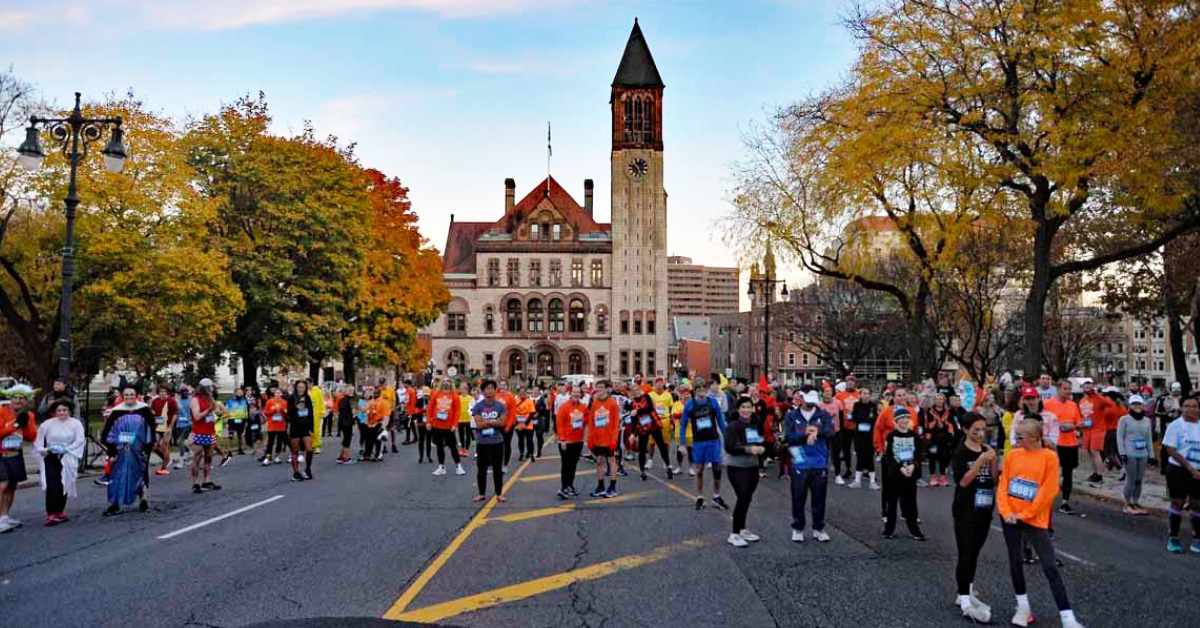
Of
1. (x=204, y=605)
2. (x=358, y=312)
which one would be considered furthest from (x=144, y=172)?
(x=204, y=605)

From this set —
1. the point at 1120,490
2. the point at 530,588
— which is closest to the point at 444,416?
the point at 530,588

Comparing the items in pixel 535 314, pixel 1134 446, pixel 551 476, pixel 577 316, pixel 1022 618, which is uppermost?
pixel 535 314

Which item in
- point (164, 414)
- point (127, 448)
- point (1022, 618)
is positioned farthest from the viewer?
point (164, 414)

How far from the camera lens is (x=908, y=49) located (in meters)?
22.0

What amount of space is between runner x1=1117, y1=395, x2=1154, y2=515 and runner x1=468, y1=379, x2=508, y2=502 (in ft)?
29.5

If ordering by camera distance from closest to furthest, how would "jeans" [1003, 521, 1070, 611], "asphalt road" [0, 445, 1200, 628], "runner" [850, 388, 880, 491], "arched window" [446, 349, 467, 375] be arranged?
"jeans" [1003, 521, 1070, 611], "asphalt road" [0, 445, 1200, 628], "runner" [850, 388, 880, 491], "arched window" [446, 349, 467, 375]

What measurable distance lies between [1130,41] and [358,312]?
32651 mm

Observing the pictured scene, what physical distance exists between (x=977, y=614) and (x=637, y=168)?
3108 inches

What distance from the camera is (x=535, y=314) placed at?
285 ft

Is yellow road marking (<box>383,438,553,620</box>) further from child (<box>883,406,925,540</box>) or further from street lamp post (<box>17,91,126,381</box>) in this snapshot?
street lamp post (<box>17,91,126,381</box>)

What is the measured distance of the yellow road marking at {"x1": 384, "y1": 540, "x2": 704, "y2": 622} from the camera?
702 cm

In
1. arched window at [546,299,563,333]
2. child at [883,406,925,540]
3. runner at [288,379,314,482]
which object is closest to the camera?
child at [883,406,925,540]

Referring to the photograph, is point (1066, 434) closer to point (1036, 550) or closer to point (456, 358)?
point (1036, 550)

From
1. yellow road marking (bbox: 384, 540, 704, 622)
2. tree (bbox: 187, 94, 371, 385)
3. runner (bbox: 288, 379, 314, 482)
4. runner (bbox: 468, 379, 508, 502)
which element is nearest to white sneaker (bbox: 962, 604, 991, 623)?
yellow road marking (bbox: 384, 540, 704, 622)
